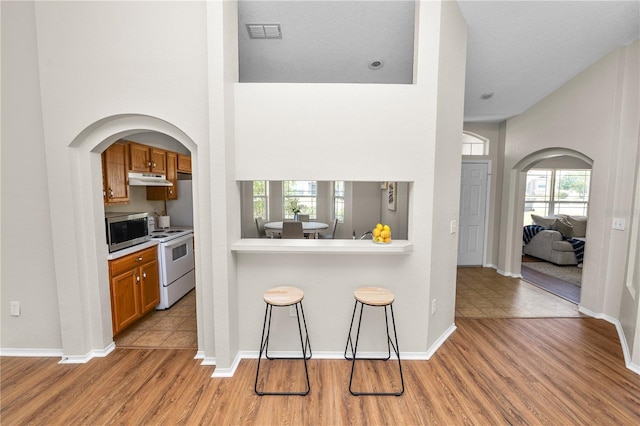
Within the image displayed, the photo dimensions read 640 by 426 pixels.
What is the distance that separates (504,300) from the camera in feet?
12.5

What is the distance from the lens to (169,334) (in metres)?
2.94

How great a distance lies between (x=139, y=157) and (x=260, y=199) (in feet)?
11.2

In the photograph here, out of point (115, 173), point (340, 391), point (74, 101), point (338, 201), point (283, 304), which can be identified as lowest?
point (340, 391)

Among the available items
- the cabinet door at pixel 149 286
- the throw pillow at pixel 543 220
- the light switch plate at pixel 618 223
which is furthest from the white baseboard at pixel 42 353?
the throw pillow at pixel 543 220

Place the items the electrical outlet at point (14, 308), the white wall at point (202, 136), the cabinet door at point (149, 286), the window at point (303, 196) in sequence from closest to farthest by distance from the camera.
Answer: the white wall at point (202, 136), the electrical outlet at point (14, 308), the cabinet door at point (149, 286), the window at point (303, 196)

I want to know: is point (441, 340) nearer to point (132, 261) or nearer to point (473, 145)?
point (132, 261)

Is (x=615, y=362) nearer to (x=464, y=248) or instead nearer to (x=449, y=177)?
(x=449, y=177)

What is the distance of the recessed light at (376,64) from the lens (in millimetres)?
3276

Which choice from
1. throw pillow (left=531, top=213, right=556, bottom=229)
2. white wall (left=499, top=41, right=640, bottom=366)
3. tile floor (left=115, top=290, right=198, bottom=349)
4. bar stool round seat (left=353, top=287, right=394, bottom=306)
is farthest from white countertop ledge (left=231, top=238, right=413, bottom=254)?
throw pillow (left=531, top=213, right=556, bottom=229)

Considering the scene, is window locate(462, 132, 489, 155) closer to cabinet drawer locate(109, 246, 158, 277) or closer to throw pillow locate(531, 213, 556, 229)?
throw pillow locate(531, 213, 556, 229)

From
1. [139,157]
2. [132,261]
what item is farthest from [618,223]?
[139,157]

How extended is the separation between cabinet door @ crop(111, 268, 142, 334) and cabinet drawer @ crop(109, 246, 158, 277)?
52 millimetres

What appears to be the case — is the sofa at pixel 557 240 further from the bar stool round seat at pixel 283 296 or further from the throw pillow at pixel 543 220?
the bar stool round seat at pixel 283 296

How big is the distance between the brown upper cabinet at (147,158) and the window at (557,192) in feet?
27.9
